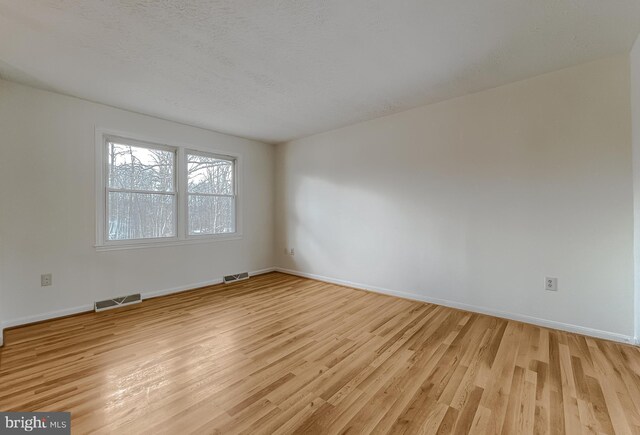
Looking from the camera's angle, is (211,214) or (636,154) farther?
(211,214)

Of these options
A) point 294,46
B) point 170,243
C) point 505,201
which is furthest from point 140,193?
point 505,201

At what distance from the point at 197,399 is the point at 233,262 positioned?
303 centimetres

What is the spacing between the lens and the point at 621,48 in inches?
86.1

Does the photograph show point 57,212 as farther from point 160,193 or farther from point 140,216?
point 160,193

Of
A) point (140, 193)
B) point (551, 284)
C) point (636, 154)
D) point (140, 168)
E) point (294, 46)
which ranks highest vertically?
point (294, 46)

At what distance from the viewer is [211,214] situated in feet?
14.1

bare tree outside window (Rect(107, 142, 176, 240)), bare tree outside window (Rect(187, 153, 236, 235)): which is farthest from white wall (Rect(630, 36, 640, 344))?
bare tree outside window (Rect(107, 142, 176, 240))

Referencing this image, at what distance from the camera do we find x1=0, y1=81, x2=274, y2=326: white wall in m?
2.61

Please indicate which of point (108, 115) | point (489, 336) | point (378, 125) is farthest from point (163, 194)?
point (489, 336)

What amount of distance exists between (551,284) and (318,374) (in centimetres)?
245

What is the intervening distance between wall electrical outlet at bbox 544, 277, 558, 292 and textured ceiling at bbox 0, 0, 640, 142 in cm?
204

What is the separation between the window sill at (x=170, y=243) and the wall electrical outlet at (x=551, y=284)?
13.8 feet

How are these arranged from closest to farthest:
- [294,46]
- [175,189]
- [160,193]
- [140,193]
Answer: [294,46] < [140,193] < [160,193] < [175,189]

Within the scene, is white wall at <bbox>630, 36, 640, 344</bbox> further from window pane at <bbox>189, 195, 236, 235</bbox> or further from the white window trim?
window pane at <bbox>189, 195, 236, 235</bbox>
